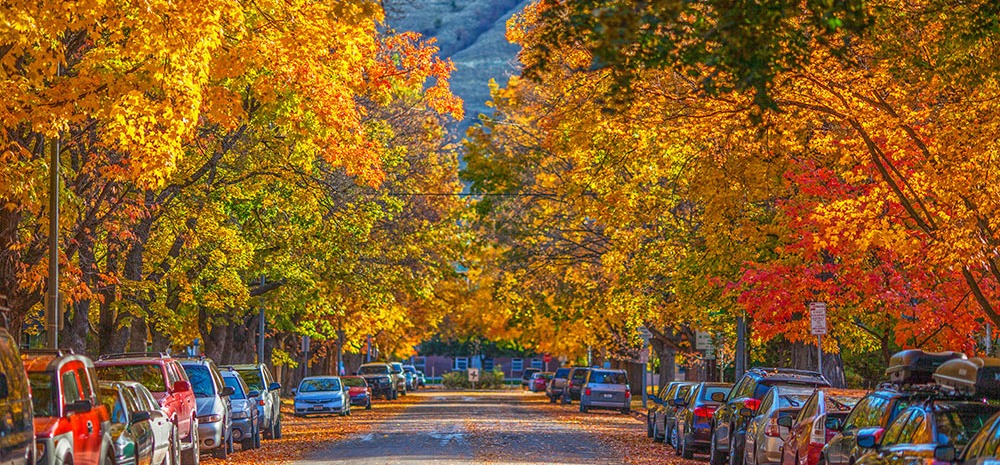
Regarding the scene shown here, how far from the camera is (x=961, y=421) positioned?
42.8 ft

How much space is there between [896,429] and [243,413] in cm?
1816

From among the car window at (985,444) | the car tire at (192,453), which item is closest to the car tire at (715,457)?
the car tire at (192,453)

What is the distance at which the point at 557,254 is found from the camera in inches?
1901

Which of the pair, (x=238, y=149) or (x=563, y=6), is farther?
(x=238, y=149)

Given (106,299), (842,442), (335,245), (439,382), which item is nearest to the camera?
(842,442)

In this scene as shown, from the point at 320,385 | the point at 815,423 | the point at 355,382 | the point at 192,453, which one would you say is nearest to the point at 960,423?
the point at 815,423

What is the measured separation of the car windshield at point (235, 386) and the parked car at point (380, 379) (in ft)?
123

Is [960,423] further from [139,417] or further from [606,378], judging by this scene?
[606,378]

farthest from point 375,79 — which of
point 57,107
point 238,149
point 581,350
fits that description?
point 581,350

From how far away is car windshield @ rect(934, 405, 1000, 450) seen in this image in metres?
12.9

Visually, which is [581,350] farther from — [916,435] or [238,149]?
[916,435]

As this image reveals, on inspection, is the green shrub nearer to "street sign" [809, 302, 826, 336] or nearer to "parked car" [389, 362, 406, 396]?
"parked car" [389, 362, 406, 396]

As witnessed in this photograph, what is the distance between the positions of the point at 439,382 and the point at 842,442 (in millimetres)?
130895

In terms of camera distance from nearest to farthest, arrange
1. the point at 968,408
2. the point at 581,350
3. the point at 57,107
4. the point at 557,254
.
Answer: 1. the point at 968,408
2. the point at 57,107
3. the point at 557,254
4. the point at 581,350
